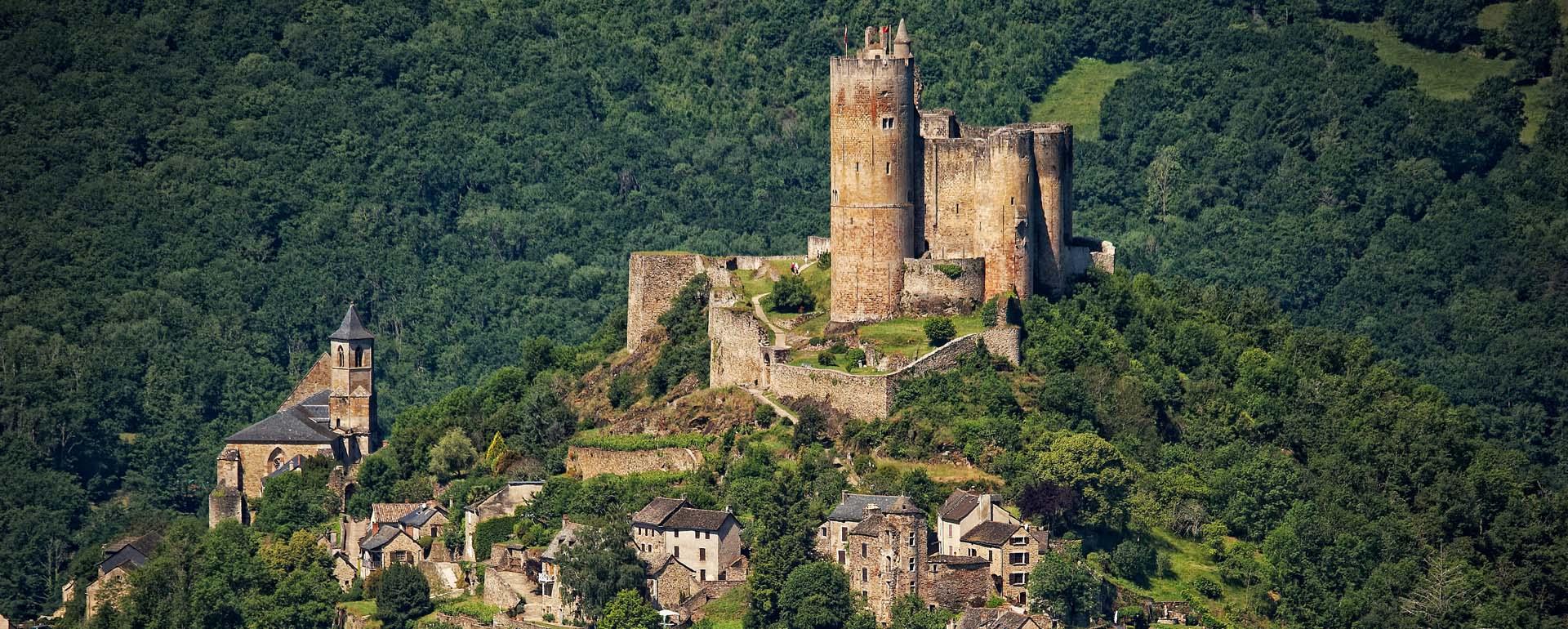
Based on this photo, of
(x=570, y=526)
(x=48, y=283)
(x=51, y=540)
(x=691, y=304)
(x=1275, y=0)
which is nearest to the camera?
(x=570, y=526)

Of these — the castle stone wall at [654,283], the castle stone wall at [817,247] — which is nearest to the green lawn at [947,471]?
the castle stone wall at [817,247]

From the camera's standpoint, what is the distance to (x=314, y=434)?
110 meters

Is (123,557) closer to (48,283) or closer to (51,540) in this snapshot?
(51,540)

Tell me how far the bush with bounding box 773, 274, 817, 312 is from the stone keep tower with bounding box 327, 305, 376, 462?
65.0 feet

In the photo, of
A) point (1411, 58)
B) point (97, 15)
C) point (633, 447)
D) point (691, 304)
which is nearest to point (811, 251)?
point (691, 304)

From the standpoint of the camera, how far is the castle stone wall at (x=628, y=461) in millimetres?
92812

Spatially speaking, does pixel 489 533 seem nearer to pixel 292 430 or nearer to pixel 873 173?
pixel 873 173

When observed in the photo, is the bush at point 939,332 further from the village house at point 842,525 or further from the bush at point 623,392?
the bush at point 623,392

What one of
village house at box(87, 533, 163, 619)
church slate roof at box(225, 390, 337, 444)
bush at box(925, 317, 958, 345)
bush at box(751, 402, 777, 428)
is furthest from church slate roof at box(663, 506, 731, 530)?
church slate roof at box(225, 390, 337, 444)

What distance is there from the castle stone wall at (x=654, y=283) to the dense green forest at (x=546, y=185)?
33113mm

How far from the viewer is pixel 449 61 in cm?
18150

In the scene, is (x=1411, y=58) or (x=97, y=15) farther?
(x=97, y=15)

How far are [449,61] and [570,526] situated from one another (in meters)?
95.2

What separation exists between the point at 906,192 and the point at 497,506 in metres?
16.1
